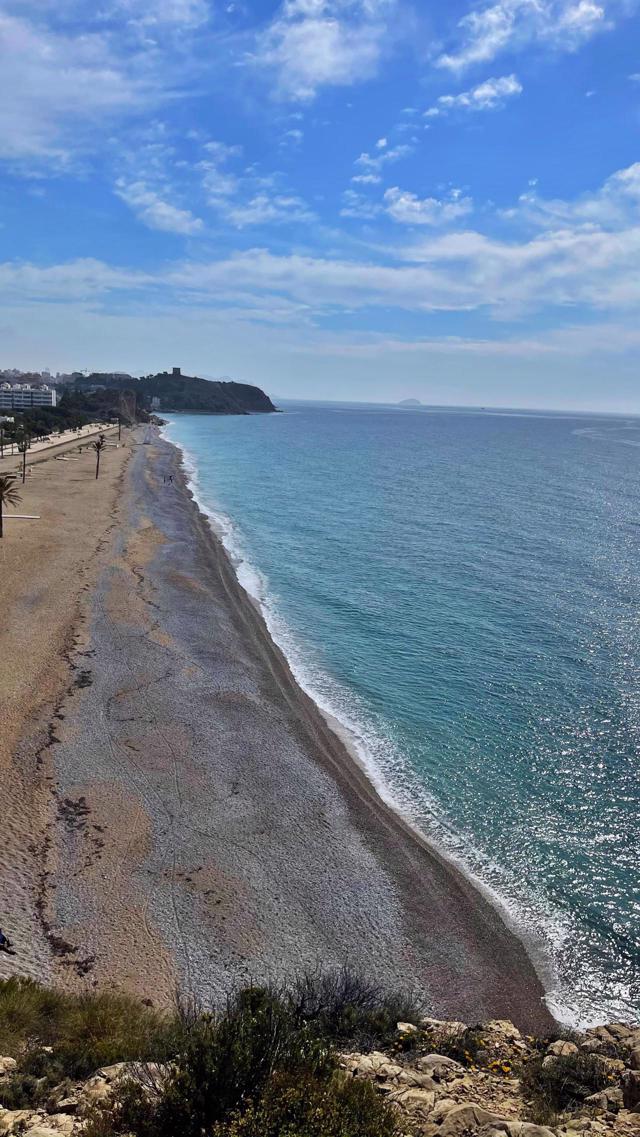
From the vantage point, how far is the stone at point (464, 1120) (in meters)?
8.14

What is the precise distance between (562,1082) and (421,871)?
784 cm

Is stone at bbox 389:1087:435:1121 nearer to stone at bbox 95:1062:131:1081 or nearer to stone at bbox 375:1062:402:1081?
stone at bbox 375:1062:402:1081

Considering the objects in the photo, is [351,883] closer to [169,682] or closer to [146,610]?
[169,682]

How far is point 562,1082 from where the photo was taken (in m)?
9.67

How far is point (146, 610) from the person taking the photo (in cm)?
3331

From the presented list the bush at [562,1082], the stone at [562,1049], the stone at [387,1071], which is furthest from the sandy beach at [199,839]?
the stone at [387,1071]

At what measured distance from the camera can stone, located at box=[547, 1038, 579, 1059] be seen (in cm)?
1064

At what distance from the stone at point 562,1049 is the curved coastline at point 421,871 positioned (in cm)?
230

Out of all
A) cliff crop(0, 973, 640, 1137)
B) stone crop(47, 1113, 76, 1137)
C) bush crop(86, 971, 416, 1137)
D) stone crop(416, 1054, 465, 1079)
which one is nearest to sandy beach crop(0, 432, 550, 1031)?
cliff crop(0, 973, 640, 1137)

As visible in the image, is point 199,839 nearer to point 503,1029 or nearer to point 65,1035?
point 65,1035

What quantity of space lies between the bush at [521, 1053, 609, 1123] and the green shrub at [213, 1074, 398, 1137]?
234cm

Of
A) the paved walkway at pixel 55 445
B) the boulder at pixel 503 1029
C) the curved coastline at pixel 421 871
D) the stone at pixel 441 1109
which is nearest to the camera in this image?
the stone at pixel 441 1109

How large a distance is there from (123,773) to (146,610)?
46.9 feet

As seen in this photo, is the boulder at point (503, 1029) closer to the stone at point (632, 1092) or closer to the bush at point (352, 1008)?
the bush at point (352, 1008)
